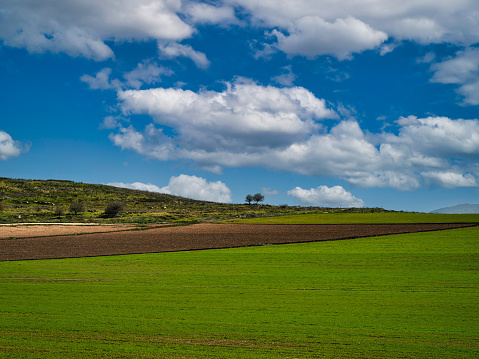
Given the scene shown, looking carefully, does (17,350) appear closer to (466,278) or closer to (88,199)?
(466,278)

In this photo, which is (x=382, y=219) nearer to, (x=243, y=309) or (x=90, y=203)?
(x=243, y=309)

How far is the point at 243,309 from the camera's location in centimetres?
1501

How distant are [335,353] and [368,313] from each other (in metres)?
4.48

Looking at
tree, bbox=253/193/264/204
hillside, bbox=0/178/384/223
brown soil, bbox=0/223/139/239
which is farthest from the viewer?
tree, bbox=253/193/264/204

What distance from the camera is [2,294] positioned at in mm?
17719

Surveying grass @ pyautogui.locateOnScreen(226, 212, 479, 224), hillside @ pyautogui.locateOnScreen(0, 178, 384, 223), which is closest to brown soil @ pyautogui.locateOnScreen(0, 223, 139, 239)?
grass @ pyautogui.locateOnScreen(226, 212, 479, 224)

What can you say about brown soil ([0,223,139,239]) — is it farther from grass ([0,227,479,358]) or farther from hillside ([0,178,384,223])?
hillside ([0,178,384,223])

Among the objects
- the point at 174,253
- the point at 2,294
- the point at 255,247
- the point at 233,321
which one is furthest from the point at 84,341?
the point at 255,247

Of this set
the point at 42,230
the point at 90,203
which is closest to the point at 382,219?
the point at 42,230

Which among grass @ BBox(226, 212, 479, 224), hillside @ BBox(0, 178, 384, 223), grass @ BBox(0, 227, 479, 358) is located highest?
hillside @ BBox(0, 178, 384, 223)

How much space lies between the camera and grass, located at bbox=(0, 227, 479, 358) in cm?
1079

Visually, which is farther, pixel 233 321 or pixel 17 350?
pixel 233 321

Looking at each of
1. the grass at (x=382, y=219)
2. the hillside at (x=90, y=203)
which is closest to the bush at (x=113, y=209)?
the hillside at (x=90, y=203)

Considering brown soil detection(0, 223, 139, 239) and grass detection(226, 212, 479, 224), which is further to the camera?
grass detection(226, 212, 479, 224)
